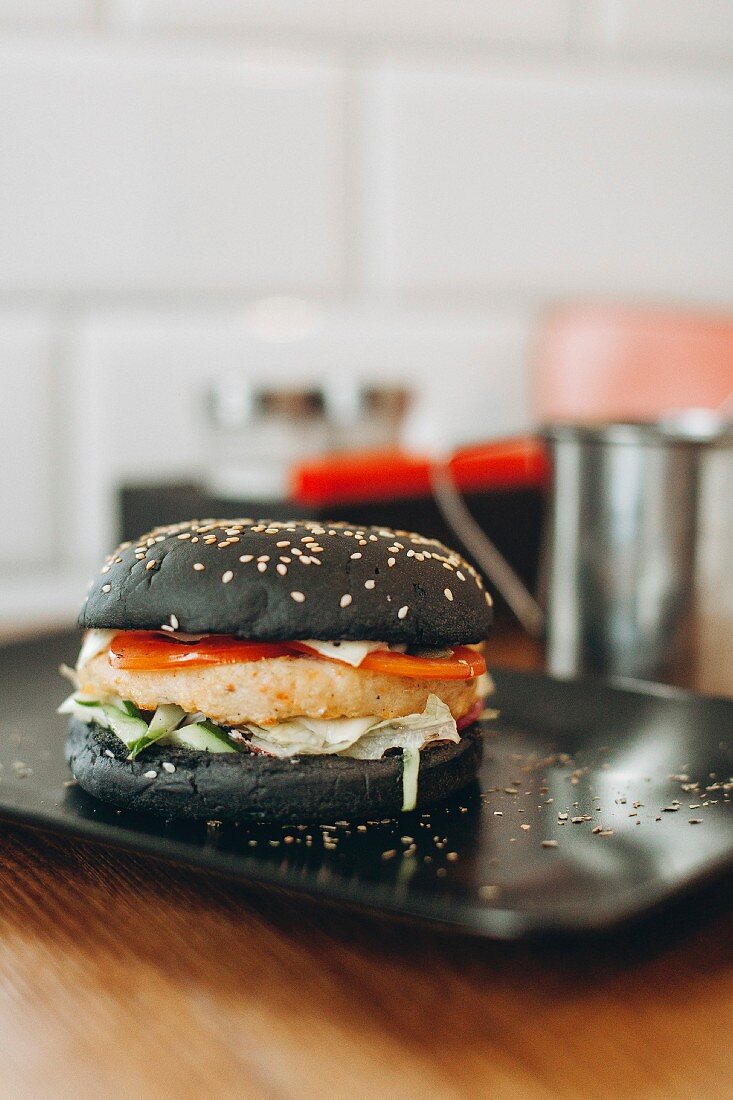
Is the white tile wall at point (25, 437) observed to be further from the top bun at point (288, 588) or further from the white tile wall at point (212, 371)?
the top bun at point (288, 588)

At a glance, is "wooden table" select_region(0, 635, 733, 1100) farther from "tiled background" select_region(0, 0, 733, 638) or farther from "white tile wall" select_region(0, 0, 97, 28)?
"white tile wall" select_region(0, 0, 97, 28)

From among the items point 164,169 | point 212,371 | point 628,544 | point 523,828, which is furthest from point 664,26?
point 523,828

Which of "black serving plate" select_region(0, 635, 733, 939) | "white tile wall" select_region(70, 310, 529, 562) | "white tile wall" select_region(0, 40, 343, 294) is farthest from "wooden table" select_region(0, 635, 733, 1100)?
"white tile wall" select_region(0, 40, 343, 294)

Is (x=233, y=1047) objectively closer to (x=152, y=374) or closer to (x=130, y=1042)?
(x=130, y=1042)

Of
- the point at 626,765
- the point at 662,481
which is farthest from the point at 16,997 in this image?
the point at 662,481

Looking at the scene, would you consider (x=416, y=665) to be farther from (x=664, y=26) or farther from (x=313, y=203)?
(x=664, y=26)
